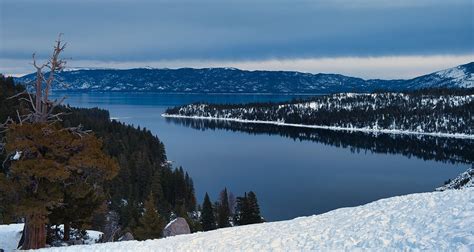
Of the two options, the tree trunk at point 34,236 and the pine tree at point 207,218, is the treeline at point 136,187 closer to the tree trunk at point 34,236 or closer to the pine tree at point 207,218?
the pine tree at point 207,218

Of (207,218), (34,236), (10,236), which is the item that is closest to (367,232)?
(34,236)

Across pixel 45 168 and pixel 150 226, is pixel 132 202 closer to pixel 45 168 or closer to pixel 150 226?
pixel 150 226

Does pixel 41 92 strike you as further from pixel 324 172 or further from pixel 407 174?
pixel 407 174

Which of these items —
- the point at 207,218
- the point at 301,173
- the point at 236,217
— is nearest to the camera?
the point at 207,218

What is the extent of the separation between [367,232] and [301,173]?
8400 centimetres

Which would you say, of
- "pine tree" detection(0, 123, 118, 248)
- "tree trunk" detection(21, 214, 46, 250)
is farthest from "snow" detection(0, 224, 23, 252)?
"pine tree" detection(0, 123, 118, 248)

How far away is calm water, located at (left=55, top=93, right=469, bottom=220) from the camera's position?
74812mm

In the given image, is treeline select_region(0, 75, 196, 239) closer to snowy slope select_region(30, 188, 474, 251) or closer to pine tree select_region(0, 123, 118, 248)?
pine tree select_region(0, 123, 118, 248)

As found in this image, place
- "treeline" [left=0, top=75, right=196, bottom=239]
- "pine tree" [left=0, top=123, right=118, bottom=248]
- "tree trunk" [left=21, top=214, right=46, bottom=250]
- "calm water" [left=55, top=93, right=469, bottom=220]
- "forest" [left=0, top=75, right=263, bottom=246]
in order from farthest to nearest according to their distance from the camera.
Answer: "calm water" [left=55, top=93, right=469, bottom=220] → "treeline" [left=0, top=75, right=196, bottom=239] → "forest" [left=0, top=75, right=263, bottom=246] → "tree trunk" [left=21, top=214, right=46, bottom=250] → "pine tree" [left=0, top=123, right=118, bottom=248]

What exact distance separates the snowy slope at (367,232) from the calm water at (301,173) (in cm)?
4549

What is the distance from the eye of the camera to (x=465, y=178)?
78.2m

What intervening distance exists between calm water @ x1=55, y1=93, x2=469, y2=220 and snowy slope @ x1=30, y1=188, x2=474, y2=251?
149 feet

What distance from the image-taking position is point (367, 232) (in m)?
15.2

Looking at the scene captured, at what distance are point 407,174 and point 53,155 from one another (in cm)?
9236
